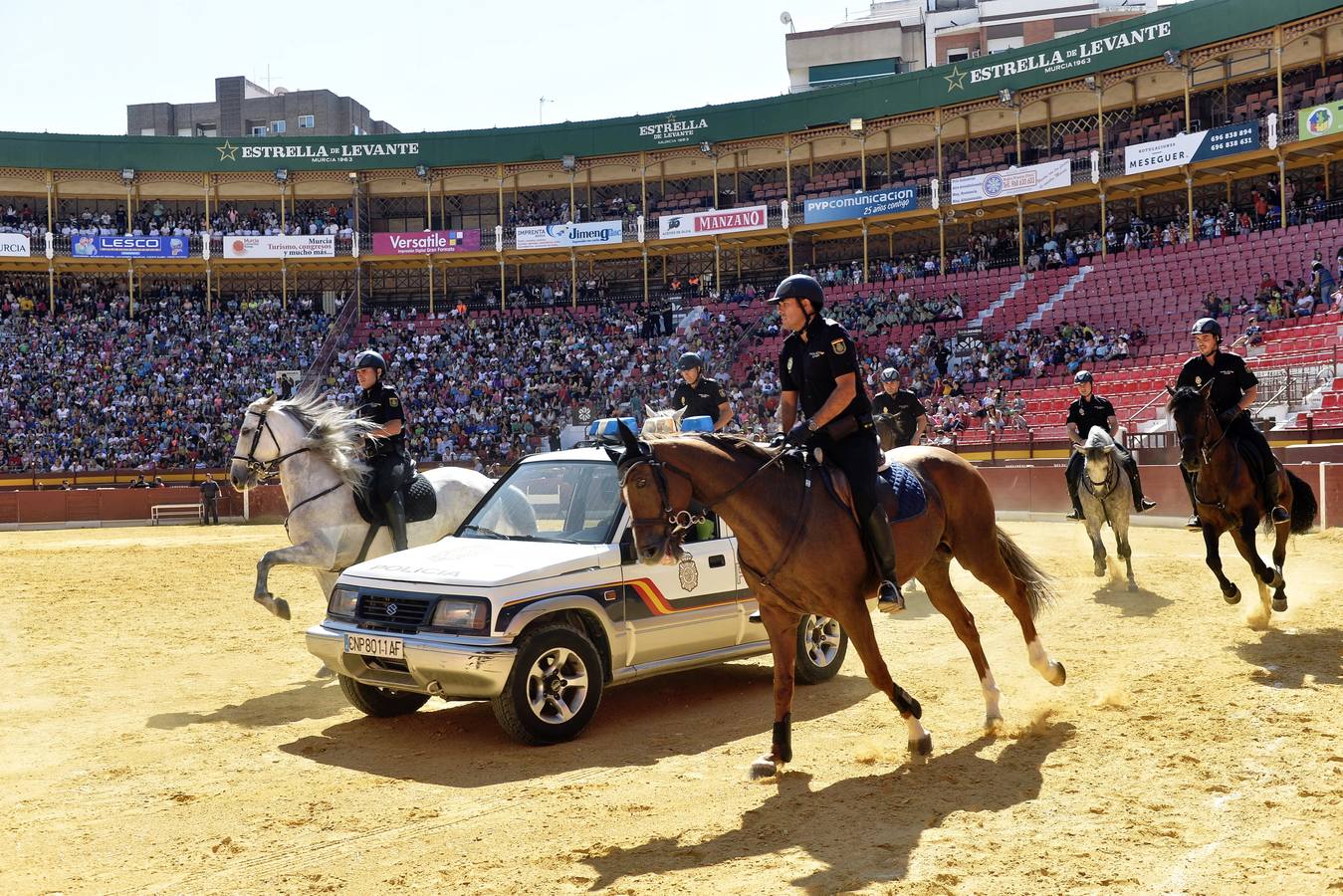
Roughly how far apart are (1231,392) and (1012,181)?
31931 mm

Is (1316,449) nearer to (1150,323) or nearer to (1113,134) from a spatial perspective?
(1150,323)

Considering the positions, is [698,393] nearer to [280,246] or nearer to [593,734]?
[593,734]

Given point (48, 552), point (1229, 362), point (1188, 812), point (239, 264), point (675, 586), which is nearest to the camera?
point (1188, 812)

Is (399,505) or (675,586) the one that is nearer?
(675,586)

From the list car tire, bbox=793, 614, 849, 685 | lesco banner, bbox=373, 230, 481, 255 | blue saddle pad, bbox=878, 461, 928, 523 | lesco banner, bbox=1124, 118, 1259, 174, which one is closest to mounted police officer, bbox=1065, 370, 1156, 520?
car tire, bbox=793, 614, 849, 685

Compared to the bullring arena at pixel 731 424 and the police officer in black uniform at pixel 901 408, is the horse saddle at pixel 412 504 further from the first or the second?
the police officer in black uniform at pixel 901 408

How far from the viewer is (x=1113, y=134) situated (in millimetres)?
42406

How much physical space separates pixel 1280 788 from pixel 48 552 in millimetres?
23634

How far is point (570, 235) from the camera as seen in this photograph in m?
48.1

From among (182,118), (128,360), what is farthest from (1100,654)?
(182,118)

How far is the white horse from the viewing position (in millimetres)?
10539

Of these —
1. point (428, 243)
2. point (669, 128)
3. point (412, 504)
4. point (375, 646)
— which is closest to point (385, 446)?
point (412, 504)

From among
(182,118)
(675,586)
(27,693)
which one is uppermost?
(182,118)

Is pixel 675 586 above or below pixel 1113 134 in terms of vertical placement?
below
